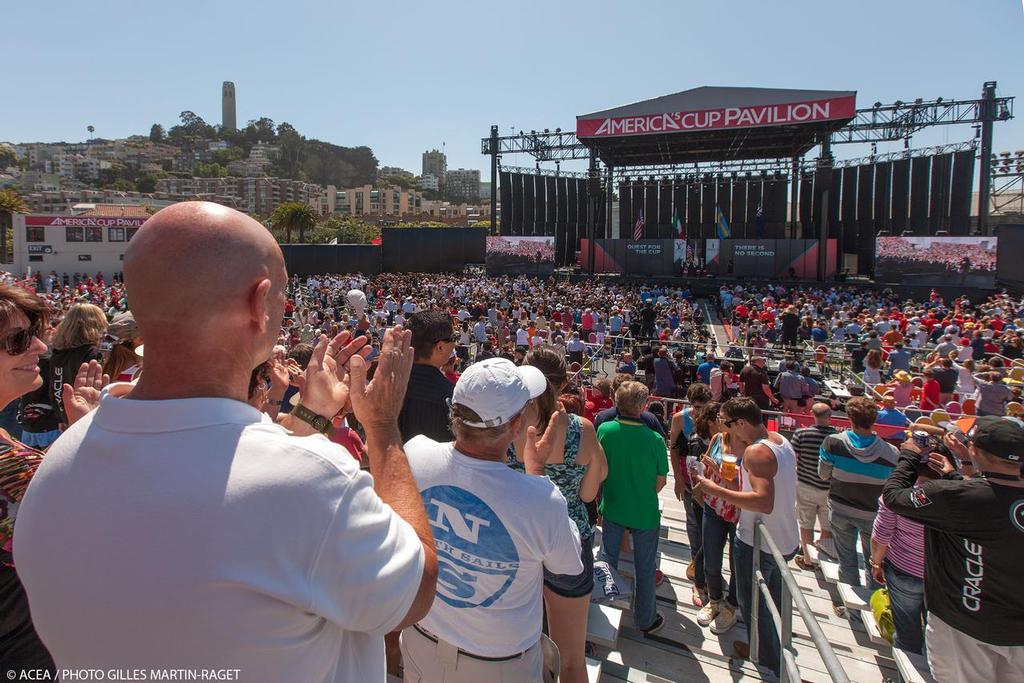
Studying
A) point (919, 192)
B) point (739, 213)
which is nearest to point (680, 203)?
point (739, 213)

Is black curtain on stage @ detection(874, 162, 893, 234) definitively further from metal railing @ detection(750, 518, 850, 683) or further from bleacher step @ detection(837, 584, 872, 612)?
metal railing @ detection(750, 518, 850, 683)

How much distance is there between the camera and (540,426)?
9.35 feet

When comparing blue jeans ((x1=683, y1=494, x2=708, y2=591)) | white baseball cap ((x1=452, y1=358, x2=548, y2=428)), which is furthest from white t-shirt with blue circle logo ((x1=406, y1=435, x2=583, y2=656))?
blue jeans ((x1=683, y1=494, x2=708, y2=591))

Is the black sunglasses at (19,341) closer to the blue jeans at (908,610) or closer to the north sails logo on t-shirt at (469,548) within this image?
the north sails logo on t-shirt at (469,548)

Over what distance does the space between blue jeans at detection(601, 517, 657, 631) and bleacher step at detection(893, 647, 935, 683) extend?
122 centimetres

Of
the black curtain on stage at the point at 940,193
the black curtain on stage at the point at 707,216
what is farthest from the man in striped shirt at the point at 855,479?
the black curtain on stage at the point at 707,216

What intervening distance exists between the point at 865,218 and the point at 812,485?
3325 cm

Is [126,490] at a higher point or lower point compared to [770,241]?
lower

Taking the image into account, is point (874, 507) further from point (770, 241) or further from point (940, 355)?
point (770, 241)

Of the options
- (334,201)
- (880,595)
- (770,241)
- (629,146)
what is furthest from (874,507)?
(334,201)

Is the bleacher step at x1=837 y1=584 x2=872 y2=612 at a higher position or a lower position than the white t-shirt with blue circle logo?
lower

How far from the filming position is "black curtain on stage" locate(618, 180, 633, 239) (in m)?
37.8

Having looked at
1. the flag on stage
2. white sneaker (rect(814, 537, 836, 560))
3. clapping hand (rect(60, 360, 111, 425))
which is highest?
the flag on stage

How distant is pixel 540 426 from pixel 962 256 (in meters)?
28.1
